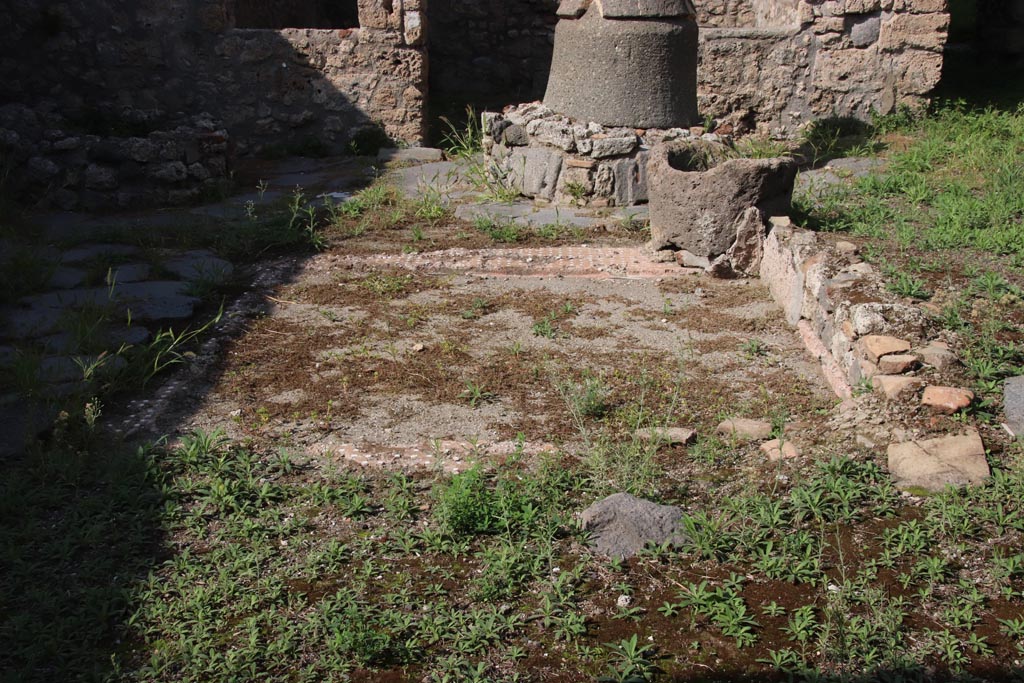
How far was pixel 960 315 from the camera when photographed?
4.22 meters

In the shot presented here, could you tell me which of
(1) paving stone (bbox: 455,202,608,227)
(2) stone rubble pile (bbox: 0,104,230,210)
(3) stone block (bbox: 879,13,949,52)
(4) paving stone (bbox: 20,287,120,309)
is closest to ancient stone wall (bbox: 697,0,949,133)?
(3) stone block (bbox: 879,13,949,52)

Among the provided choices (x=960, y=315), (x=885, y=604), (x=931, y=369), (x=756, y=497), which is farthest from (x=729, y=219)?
(x=885, y=604)

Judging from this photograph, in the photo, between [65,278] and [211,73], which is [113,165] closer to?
[211,73]

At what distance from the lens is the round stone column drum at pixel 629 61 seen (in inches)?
268

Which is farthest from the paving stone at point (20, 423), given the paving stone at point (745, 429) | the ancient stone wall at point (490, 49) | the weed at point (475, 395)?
the ancient stone wall at point (490, 49)

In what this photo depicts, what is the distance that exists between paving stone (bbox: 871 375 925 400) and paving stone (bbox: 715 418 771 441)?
45cm

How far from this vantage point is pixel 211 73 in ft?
28.0

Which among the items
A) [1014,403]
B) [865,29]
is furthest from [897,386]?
[865,29]

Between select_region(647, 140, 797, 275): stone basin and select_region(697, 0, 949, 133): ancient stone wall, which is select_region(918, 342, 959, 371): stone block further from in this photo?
select_region(697, 0, 949, 133): ancient stone wall

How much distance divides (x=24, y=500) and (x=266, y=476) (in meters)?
0.77

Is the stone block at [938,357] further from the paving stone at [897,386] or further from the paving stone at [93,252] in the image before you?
the paving stone at [93,252]

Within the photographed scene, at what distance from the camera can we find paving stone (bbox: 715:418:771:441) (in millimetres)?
3514

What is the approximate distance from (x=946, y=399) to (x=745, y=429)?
0.72 metres

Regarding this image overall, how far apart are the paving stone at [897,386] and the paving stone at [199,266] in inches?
137
